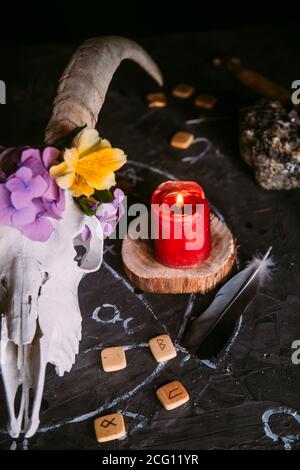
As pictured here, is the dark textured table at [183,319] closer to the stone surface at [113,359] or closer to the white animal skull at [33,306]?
the stone surface at [113,359]

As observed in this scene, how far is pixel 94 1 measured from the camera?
2.94 metres

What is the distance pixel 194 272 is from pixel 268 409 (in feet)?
1.27

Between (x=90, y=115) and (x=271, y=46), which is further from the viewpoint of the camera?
(x=271, y=46)

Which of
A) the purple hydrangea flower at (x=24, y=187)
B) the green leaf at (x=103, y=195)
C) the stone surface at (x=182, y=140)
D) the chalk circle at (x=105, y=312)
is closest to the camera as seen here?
the purple hydrangea flower at (x=24, y=187)

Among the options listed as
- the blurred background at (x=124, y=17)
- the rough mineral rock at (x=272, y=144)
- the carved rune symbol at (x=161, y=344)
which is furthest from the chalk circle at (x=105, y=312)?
the blurred background at (x=124, y=17)

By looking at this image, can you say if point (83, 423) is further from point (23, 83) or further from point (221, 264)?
point (23, 83)

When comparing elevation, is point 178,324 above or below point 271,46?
below

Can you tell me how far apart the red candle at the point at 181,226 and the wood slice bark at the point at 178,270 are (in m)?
Answer: 0.02

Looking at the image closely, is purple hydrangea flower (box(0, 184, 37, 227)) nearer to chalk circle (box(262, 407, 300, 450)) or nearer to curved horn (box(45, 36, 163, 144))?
curved horn (box(45, 36, 163, 144))

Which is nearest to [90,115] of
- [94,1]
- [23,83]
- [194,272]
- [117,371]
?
[194,272]

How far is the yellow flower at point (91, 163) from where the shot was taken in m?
1.22

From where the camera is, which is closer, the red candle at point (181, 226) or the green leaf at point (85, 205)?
the green leaf at point (85, 205)

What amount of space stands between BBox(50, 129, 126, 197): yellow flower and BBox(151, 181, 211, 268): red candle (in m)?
0.31
